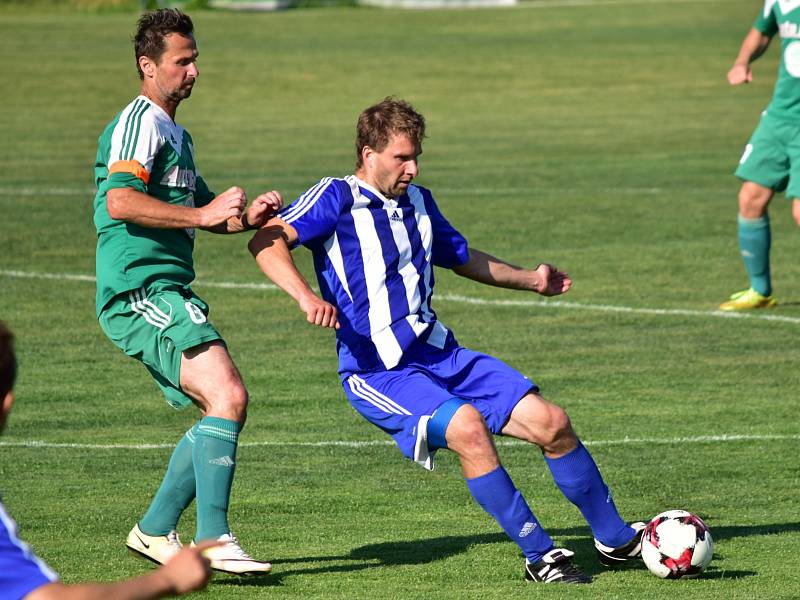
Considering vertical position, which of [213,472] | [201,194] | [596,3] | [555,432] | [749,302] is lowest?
[749,302]

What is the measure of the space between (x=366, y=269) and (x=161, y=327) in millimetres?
844

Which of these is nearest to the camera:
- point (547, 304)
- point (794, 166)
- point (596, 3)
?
point (794, 166)

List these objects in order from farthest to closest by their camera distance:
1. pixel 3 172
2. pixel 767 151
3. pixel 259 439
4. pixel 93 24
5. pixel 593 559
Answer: pixel 93 24
pixel 3 172
pixel 767 151
pixel 259 439
pixel 593 559

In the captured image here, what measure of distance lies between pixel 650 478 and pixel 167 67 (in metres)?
3.07

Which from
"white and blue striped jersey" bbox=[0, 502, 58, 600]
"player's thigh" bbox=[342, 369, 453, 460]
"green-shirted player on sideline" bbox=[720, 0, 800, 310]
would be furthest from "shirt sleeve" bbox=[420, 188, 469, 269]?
"green-shirted player on sideline" bbox=[720, 0, 800, 310]

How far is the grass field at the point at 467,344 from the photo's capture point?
6.91m

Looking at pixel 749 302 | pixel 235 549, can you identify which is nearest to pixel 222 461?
pixel 235 549

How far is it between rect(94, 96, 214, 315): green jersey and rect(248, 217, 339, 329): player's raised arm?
415mm

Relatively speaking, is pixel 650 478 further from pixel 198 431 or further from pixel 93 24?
pixel 93 24

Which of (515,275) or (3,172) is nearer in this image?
(515,275)

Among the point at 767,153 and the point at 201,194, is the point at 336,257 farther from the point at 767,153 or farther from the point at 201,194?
the point at 767,153

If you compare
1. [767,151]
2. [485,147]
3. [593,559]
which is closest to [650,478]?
[593,559]

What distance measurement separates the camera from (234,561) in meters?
6.22

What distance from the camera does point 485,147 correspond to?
2323cm
